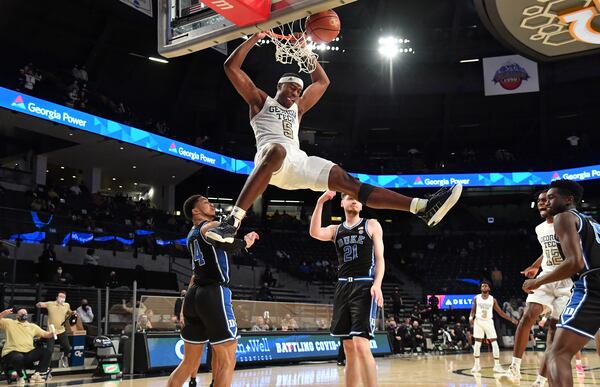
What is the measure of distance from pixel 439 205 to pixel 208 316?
2.48 metres

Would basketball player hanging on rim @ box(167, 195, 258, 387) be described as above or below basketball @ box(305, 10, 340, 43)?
below

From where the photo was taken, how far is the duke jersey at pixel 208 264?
5910 millimetres

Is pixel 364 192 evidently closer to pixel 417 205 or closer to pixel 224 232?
pixel 417 205

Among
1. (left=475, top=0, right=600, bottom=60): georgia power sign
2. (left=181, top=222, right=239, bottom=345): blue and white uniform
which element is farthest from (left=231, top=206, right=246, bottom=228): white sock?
(left=475, top=0, right=600, bottom=60): georgia power sign

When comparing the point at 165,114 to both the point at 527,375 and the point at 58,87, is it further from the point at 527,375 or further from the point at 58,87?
the point at 527,375

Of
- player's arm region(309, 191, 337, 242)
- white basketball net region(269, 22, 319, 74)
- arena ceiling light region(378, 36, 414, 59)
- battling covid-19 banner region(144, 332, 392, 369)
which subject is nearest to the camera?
white basketball net region(269, 22, 319, 74)

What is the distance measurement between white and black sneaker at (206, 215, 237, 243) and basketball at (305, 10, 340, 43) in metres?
2.07

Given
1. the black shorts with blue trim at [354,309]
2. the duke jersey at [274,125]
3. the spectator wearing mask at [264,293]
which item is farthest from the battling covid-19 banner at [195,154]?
the duke jersey at [274,125]

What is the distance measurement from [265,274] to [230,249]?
69.9 feet

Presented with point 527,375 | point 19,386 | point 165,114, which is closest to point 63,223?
point 19,386

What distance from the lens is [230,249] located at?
4.85 metres

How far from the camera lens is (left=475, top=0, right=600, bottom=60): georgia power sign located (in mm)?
10289

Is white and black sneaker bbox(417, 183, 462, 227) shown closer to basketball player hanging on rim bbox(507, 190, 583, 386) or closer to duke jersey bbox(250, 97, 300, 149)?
duke jersey bbox(250, 97, 300, 149)

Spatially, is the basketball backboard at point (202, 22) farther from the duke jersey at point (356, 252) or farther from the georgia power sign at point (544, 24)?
the georgia power sign at point (544, 24)
